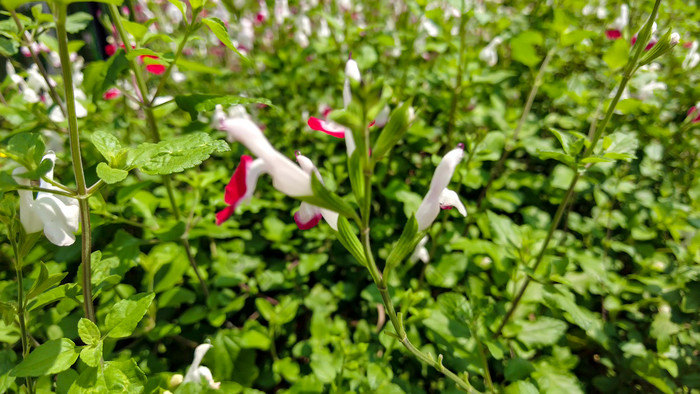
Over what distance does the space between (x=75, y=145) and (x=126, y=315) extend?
1.08 ft

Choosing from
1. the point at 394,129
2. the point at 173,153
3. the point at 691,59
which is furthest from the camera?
the point at 691,59

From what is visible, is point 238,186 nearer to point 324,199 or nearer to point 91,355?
point 324,199

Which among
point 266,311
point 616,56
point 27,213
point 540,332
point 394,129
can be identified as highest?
point 616,56

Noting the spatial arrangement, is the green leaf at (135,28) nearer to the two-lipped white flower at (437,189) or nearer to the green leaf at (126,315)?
the green leaf at (126,315)

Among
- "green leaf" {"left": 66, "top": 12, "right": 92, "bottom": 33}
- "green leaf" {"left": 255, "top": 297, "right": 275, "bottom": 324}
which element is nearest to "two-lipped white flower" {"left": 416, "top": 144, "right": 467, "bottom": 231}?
"green leaf" {"left": 255, "top": 297, "right": 275, "bottom": 324}

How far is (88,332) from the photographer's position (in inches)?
26.9

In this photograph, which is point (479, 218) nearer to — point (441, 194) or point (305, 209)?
point (441, 194)

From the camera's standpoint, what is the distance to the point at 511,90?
6.81 feet

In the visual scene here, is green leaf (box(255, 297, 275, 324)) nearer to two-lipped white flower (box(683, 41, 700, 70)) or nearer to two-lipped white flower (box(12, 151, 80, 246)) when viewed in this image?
two-lipped white flower (box(12, 151, 80, 246))

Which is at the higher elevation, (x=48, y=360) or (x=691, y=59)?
(x=691, y=59)

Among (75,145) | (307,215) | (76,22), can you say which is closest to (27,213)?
(75,145)

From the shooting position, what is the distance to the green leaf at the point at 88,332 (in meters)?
0.68

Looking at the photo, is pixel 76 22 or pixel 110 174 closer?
pixel 110 174

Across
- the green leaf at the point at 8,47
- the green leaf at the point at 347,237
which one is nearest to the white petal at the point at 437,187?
the green leaf at the point at 347,237
